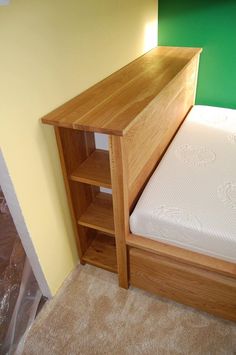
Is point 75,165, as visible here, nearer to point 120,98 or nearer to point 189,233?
point 120,98

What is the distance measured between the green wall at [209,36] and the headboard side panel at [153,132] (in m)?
0.17

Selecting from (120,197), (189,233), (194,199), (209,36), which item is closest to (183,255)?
(189,233)

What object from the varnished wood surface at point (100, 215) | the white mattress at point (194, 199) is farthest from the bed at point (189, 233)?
the varnished wood surface at point (100, 215)

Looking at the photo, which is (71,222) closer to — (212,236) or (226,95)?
(212,236)

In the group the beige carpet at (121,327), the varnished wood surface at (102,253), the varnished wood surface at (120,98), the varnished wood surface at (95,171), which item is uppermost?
the varnished wood surface at (120,98)

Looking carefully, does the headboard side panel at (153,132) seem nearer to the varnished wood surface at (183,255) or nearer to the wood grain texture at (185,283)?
the varnished wood surface at (183,255)

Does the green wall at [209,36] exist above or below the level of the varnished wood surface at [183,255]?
above

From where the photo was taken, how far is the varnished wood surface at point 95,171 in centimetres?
115

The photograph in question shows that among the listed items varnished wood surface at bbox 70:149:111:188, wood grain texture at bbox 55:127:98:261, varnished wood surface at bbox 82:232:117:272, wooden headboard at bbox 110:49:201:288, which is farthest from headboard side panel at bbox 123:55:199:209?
varnished wood surface at bbox 82:232:117:272

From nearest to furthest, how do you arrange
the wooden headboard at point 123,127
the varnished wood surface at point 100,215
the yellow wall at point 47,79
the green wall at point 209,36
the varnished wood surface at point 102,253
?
the yellow wall at point 47,79 < the wooden headboard at point 123,127 < the varnished wood surface at point 100,215 < the varnished wood surface at point 102,253 < the green wall at point 209,36

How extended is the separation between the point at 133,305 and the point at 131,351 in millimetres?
208

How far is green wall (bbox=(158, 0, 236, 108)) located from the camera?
171 centimetres

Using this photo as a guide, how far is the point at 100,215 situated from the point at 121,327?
532mm

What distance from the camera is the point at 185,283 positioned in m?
1.20
